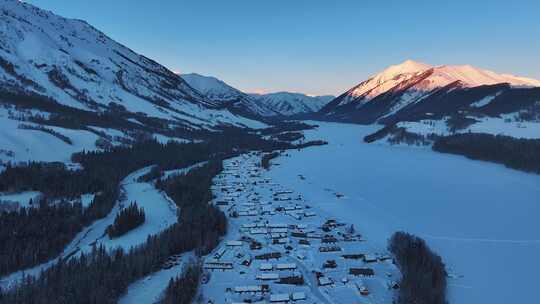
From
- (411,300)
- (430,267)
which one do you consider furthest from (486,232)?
(411,300)

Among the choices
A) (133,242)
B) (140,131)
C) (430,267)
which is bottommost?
(133,242)

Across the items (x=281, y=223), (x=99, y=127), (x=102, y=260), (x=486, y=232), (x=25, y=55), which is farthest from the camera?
(x=25, y=55)

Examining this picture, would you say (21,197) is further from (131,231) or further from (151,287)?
(151,287)

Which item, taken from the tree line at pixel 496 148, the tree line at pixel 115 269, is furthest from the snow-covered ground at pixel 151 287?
the tree line at pixel 496 148

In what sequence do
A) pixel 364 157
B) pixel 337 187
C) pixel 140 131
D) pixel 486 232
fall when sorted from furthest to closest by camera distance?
pixel 140 131 < pixel 364 157 < pixel 337 187 < pixel 486 232

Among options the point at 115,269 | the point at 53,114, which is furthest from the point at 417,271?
the point at 53,114

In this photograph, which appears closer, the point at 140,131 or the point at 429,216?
the point at 429,216

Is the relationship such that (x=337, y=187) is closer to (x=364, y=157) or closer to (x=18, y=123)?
(x=364, y=157)

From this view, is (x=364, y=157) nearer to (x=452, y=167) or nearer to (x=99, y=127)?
(x=452, y=167)

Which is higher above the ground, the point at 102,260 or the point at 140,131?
the point at 140,131
